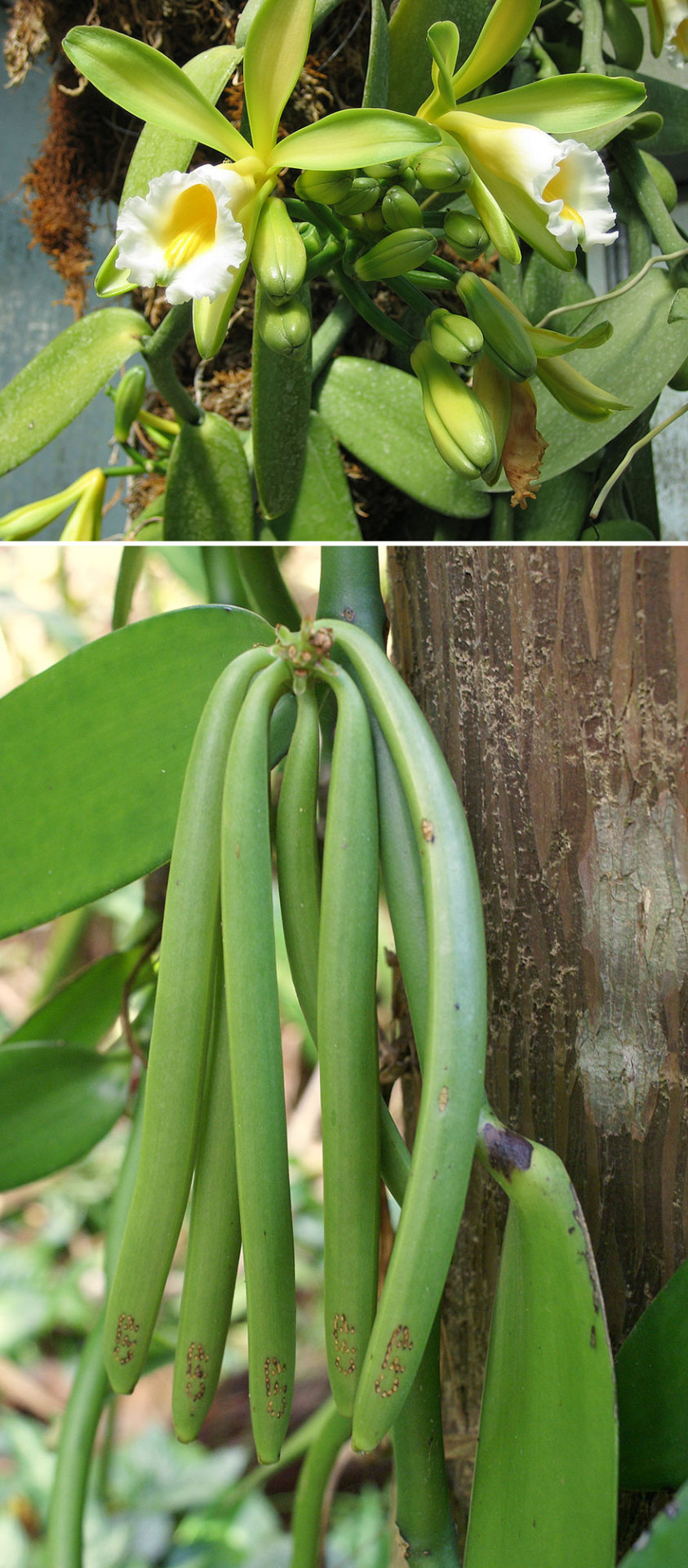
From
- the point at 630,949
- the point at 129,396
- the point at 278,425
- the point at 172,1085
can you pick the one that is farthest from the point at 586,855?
the point at 129,396

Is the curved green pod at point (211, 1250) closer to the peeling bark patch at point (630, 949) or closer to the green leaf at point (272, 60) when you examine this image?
the peeling bark patch at point (630, 949)

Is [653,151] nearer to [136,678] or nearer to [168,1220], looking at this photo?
[136,678]

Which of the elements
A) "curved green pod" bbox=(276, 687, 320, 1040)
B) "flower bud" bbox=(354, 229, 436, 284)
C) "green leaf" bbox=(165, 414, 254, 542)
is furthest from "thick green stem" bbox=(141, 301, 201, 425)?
"curved green pod" bbox=(276, 687, 320, 1040)

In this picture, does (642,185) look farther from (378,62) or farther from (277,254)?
(277,254)

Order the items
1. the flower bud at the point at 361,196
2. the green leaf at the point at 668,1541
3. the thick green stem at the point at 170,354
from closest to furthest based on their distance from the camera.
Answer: the green leaf at the point at 668,1541
the flower bud at the point at 361,196
the thick green stem at the point at 170,354

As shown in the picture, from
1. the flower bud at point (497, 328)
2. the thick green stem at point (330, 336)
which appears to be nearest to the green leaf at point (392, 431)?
the thick green stem at point (330, 336)
